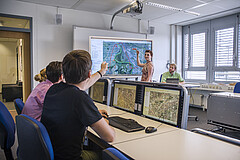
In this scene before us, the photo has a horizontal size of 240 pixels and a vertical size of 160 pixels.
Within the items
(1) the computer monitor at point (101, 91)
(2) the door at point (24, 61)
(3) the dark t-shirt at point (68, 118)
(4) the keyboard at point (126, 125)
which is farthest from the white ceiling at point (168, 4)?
(3) the dark t-shirt at point (68, 118)

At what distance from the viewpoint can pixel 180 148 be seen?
1.20 metres

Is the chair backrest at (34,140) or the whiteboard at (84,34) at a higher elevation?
the whiteboard at (84,34)

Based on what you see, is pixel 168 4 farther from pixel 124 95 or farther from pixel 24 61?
pixel 24 61

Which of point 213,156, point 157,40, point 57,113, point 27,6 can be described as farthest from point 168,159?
point 157,40

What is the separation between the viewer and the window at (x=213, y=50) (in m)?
5.19

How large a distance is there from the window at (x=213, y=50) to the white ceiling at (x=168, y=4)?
36 centimetres

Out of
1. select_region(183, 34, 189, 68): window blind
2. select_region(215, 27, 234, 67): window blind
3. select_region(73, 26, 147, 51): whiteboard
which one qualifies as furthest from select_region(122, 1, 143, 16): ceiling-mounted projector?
select_region(183, 34, 189, 68): window blind

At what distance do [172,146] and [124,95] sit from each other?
1.11 meters

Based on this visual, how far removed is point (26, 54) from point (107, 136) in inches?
158

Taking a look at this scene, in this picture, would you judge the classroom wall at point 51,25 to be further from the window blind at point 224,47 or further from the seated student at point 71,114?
the seated student at point 71,114

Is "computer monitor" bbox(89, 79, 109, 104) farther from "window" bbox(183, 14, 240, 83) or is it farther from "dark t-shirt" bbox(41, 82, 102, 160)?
"window" bbox(183, 14, 240, 83)

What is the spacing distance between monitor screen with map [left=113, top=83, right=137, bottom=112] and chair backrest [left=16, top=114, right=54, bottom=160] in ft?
3.93

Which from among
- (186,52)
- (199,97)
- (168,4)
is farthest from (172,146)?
(186,52)

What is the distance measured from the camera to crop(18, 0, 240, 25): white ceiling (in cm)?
433
